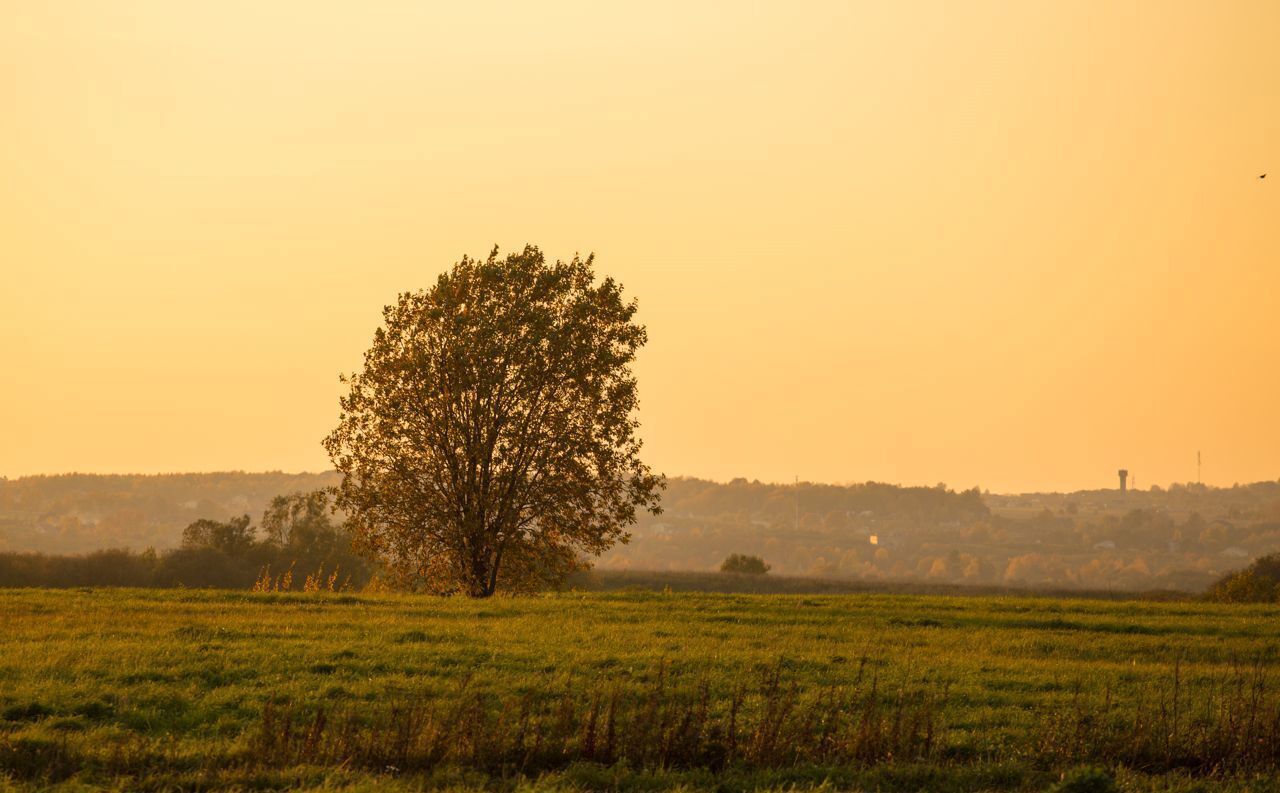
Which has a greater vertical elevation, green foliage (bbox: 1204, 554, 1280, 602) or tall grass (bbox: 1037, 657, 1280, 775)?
green foliage (bbox: 1204, 554, 1280, 602)

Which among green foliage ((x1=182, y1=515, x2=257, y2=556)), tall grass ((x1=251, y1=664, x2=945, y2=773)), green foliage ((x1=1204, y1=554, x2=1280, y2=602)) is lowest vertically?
tall grass ((x1=251, y1=664, x2=945, y2=773))

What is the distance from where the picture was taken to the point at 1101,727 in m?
18.7

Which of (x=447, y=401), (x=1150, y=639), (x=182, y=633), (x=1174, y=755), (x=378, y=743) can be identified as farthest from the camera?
(x=447, y=401)

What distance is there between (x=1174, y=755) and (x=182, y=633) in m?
19.3

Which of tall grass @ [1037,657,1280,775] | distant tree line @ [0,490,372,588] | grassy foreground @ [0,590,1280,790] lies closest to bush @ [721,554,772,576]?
distant tree line @ [0,490,372,588]

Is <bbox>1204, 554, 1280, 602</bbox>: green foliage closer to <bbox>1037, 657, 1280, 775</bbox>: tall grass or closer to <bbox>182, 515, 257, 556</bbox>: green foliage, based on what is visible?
<bbox>1037, 657, 1280, 775</bbox>: tall grass

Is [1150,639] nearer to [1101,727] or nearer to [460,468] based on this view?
[1101,727]

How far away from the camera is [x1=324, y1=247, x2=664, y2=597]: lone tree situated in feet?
136

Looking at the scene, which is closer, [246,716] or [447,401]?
[246,716]

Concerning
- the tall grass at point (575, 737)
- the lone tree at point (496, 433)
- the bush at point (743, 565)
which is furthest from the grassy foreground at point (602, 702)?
the bush at point (743, 565)

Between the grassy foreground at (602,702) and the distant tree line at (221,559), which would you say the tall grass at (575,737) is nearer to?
the grassy foreground at (602,702)

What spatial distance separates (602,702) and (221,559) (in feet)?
214

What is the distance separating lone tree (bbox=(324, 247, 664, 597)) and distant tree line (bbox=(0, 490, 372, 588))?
84.2ft

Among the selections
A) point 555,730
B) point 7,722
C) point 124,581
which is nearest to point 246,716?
point 7,722
